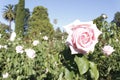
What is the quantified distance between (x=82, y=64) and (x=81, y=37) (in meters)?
0.16

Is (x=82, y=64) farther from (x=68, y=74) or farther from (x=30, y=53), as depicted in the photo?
(x=30, y=53)

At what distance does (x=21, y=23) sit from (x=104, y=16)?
3706 cm

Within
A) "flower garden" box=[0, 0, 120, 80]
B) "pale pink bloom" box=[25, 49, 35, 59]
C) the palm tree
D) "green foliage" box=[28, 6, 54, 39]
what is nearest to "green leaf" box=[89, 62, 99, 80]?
"flower garden" box=[0, 0, 120, 80]

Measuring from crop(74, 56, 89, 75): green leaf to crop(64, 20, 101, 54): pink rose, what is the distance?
9 centimetres

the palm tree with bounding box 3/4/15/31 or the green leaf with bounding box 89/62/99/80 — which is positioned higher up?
the palm tree with bounding box 3/4/15/31

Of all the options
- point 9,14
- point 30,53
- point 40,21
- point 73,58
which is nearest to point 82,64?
point 73,58

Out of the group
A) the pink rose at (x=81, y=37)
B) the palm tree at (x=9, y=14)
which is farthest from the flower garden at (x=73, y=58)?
the palm tree at (x=9, y=14)

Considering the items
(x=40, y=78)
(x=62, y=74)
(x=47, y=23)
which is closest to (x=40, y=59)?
(x=40, y=78)

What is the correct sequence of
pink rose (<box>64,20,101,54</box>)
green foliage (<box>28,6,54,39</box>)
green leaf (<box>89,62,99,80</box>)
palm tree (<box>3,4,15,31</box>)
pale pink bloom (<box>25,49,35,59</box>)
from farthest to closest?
palm tree (<box>3,4,15,31</box>)
green foliage (<box>28,6,54,39</box>)
pale pink bloom (<box>25,49,35,59</box>)
green leaf (<box>89,62,99,80</box>)
pink rose (<box>64,20,101,54</box>)

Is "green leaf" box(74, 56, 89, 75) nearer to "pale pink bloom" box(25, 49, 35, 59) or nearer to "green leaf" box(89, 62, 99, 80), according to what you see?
"green leaf" box(89, 62, 99, 80)

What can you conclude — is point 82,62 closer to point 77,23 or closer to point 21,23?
point 77,23

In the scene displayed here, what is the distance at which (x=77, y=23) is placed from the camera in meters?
2.12

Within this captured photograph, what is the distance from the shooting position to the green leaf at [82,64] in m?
2.14

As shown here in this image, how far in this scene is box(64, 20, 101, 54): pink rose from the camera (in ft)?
6.74
